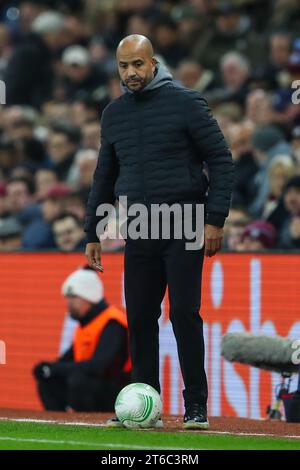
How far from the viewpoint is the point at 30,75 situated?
62.0 feet

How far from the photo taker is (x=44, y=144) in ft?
57.7

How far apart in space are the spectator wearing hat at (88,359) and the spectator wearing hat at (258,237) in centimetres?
119

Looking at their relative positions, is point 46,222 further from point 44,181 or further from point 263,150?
point 263,150

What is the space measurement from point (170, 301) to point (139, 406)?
25.9 inches

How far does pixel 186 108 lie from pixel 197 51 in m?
8.79

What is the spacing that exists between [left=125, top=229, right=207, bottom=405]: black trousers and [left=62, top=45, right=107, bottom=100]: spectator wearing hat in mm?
9469

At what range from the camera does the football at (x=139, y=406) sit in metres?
8.44

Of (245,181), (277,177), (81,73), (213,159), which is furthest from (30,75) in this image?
(213,159)

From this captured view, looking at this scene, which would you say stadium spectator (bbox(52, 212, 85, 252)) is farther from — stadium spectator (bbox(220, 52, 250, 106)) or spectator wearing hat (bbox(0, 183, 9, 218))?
stadium spectator (bbox(220, 52, 250, 106))

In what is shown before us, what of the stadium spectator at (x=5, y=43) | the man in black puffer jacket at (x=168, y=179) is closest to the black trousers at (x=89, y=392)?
the man in black puffer jacket at (x=168, y=179)

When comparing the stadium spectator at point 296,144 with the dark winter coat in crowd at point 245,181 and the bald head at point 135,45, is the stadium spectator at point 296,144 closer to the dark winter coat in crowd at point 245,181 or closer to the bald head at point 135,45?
the dark winter coat in crowd at point 245,181

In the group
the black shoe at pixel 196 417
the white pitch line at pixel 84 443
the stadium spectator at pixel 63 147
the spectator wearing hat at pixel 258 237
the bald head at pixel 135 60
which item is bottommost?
the white pitch line at pixel 84 443

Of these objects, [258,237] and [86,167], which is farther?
[86,167]
